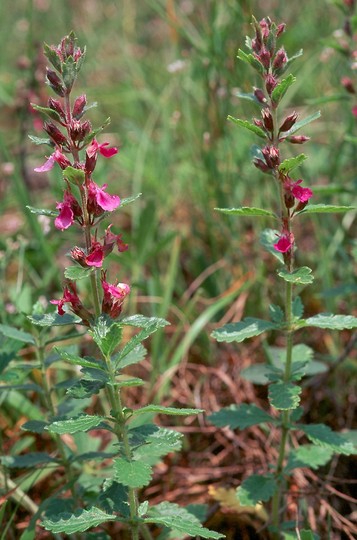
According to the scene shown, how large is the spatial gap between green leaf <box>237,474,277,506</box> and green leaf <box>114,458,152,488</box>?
1.43ft

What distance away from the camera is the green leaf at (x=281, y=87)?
1526mm

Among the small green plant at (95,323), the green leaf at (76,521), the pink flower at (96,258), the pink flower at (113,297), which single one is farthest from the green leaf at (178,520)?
the pink flower at (96,258)

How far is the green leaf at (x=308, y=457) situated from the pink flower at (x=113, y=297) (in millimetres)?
715

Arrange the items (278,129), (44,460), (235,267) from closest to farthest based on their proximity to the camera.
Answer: (278,129) < (44,460) < (235,267)

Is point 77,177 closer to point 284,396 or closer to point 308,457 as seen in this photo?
point 284,396

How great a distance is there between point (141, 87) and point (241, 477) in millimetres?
2987

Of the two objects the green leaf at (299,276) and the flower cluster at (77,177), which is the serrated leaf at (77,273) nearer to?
the flower cluster at (77,177)

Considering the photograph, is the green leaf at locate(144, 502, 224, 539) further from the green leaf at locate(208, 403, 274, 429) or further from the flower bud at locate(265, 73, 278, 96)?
the flower bud at locate(265, 73, 278, 96)

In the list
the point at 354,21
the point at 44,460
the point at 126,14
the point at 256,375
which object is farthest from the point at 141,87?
the point at 44,460

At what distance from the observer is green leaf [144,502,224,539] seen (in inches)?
56.1

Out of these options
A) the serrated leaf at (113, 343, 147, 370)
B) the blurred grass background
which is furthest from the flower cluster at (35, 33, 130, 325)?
the blurred grass background

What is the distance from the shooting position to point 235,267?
122 inches

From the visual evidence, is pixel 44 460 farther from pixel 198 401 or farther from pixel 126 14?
pixel 126 14

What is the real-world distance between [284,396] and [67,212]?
70cm
